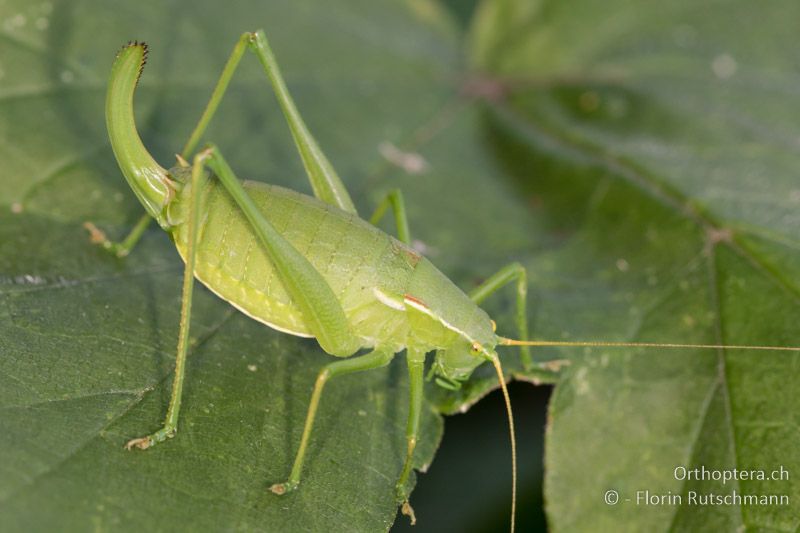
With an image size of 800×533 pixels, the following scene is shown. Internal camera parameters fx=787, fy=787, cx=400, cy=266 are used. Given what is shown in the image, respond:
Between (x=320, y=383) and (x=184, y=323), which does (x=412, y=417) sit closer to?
(x=320, y=383)

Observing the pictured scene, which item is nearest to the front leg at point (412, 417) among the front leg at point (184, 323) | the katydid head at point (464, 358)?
the katydid head at point (464, 358)

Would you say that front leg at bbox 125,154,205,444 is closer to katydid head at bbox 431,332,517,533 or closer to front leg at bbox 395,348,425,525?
front leg at bbox 395,348,425,525

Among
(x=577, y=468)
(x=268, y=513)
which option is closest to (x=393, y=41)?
(x=577, y=468)

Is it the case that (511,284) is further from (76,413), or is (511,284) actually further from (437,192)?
(76,413)

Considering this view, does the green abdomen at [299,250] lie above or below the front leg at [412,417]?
above

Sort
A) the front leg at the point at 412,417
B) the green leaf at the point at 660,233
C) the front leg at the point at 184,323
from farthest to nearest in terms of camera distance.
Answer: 1. the green leaf at the point at 660,233
2. the front leg at the point at 412,417
3. the front leg at the point at 184,323

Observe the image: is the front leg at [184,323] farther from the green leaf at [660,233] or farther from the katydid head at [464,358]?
the green leaf at [660,233]
